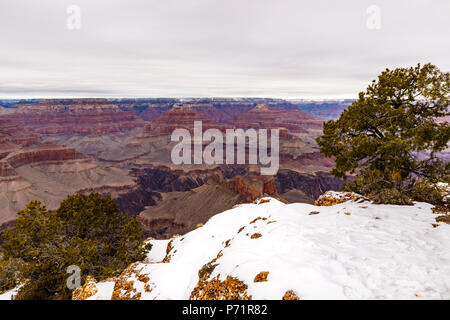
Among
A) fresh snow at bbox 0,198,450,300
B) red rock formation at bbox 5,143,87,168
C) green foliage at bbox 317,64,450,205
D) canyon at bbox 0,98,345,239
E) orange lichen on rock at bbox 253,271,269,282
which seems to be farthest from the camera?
red rock formation at bbox 5,143,87,168

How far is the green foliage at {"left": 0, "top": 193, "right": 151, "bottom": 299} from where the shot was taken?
47.5 ft

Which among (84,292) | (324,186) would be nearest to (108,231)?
(84,292)

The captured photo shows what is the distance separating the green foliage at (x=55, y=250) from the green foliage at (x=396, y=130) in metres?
16.5

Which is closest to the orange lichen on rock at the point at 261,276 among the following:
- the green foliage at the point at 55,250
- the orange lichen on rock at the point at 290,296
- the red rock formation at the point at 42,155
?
the orange lichen on rock at the point at 290,296

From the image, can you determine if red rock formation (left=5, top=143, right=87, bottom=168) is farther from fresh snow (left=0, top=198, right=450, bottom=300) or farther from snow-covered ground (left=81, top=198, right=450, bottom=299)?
snow-covered ground (left=81, top=198, right=450, bottom=299)

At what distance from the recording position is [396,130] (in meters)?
13.4

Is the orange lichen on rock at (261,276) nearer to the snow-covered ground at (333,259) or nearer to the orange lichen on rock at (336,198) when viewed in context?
the snow-covered ground at (333,259)

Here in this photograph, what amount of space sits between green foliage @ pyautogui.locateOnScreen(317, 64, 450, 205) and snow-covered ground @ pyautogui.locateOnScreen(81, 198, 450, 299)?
293 centimetres

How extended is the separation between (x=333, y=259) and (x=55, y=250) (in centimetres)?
1683

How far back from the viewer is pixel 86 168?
146375 millimetres

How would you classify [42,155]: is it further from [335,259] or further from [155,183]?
[335,259]

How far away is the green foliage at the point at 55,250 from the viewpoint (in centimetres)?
1448

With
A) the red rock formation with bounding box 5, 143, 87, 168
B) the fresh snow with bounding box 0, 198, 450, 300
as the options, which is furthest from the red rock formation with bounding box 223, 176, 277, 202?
the red rock formation with bounding box 5, 143, 87, 168
